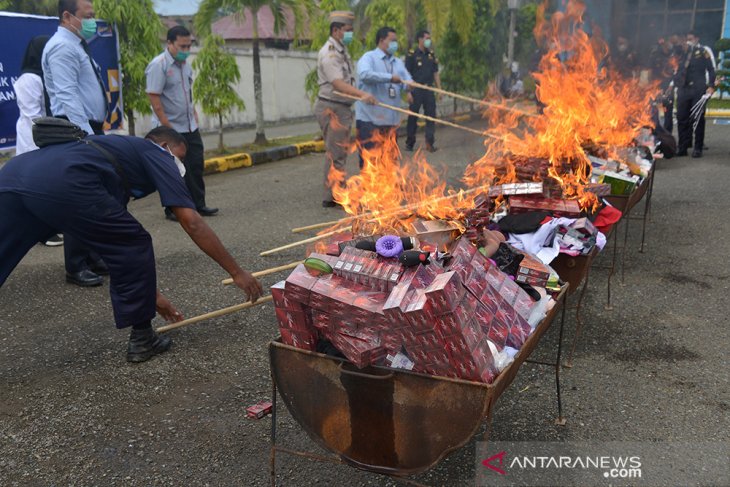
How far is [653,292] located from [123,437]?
4079 mm

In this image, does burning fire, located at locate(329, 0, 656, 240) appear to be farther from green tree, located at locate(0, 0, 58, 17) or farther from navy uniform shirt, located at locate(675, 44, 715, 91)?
green tree, located at locate(0, 0, 58, 17)

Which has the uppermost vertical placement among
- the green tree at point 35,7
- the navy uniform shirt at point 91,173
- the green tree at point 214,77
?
the green tree at point 35,7

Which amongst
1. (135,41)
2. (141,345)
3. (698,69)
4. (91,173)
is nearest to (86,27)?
(91,173)

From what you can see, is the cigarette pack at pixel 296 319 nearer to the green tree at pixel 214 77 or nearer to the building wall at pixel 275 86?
the green tree at pixel 214 77

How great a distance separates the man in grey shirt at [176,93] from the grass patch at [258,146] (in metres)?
3.81

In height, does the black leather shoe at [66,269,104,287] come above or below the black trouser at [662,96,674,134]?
below

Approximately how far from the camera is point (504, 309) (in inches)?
105

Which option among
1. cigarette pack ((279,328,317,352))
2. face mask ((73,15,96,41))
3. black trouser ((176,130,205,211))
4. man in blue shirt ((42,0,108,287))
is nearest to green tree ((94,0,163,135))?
black trouser ((176,130,205,211))

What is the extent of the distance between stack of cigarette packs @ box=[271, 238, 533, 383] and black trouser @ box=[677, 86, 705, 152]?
955 centimetres

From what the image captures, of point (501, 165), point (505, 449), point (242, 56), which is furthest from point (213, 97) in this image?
point (505, 449)

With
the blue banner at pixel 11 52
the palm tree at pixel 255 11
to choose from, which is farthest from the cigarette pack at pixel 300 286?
the palm tree at pixel 255 11

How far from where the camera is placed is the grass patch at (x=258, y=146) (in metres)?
11.2

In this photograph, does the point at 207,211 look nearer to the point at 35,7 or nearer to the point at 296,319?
the point at 296,319

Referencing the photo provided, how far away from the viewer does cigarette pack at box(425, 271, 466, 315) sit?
2205 mm
